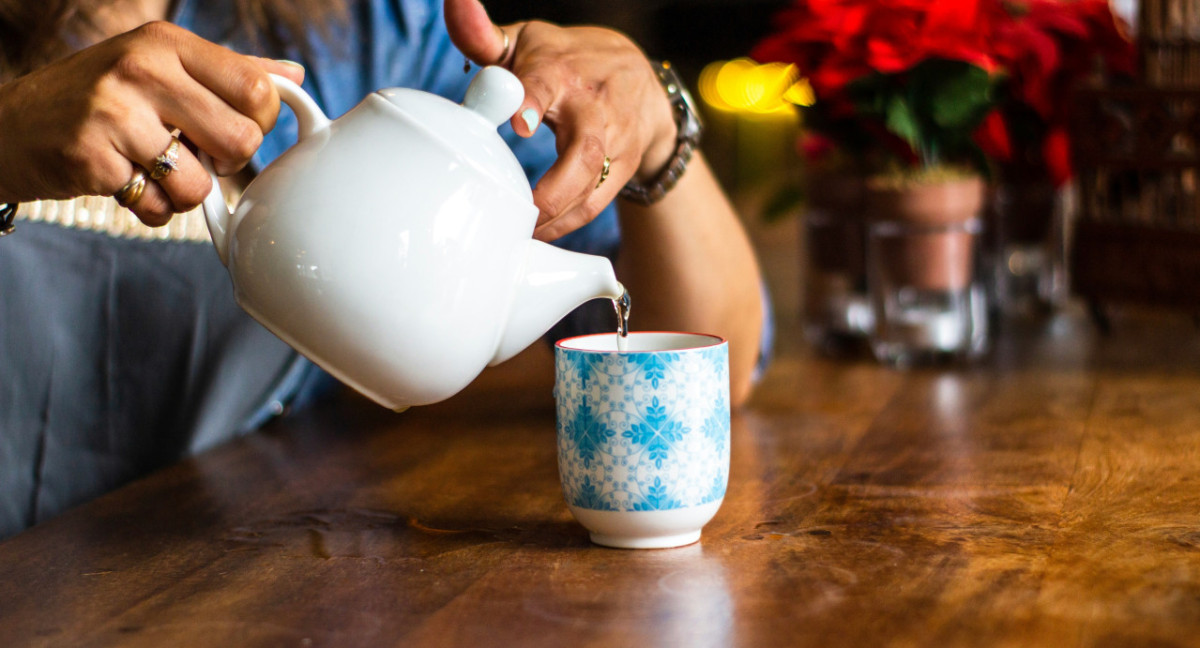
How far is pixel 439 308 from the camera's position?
548 mm

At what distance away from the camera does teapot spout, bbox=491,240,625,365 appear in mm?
595

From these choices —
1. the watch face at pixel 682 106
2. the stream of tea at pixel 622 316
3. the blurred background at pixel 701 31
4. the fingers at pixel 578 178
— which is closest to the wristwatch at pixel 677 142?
the watch face at pixel 682 106

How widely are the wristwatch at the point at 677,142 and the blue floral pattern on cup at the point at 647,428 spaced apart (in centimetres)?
30

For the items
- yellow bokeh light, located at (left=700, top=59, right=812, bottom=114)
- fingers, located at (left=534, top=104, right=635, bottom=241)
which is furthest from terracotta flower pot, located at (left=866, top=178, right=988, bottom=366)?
yellow bokeh light, located at (left=700, top=59, right=812, bottom=114)

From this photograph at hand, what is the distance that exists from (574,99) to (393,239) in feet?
0.81

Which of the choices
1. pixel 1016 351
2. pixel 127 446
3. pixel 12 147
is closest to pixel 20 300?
pixel 127 446

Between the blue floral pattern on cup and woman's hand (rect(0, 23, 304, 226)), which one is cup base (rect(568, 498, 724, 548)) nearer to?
the blue floral pattern on cup

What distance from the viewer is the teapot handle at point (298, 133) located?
58 centimetres

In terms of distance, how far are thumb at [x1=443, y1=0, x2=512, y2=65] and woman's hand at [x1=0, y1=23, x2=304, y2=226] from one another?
0.16m

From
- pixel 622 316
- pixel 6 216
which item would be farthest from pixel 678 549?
pixel 6 216

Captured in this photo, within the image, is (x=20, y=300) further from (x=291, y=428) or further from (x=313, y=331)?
(x=313, y=331)

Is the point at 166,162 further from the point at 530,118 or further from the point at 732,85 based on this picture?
the point at 732,85

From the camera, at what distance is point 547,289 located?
60cm

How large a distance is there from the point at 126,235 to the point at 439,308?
60 centimetres
